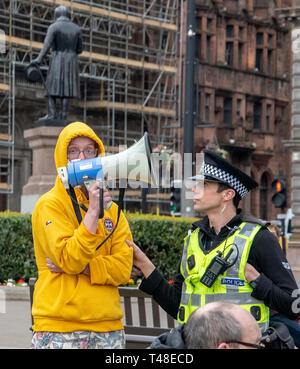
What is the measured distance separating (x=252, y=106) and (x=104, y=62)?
14281 millimetres

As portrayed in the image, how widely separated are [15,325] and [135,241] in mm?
3777

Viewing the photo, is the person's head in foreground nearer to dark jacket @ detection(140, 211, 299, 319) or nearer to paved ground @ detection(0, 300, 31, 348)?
dark jacket @ detection(140, 211, 299, 319)

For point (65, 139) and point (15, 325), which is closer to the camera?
point (65, 139)

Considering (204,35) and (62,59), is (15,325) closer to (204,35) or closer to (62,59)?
(62,59)

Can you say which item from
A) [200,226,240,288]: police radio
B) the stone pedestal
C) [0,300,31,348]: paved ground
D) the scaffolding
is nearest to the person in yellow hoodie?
[200,226,240,288]: police radio

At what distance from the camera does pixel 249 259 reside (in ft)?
14.0

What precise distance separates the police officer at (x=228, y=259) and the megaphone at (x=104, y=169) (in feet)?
1.02

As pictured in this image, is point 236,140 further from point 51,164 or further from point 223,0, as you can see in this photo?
point 51,164

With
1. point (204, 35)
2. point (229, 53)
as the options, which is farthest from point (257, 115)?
point (204, 35)

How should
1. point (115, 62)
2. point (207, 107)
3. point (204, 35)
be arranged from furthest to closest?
point (207, 107) → point (204, 35) → point (115, 62)

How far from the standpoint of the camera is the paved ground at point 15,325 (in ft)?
30.8

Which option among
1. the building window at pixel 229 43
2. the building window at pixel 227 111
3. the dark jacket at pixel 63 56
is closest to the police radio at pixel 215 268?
the dark jacket at pixel 63 56

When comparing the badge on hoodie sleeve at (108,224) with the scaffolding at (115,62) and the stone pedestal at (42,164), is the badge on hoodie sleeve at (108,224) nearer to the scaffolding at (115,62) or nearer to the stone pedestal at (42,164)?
the stone pedestal at (42,164)

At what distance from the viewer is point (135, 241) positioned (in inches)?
560
